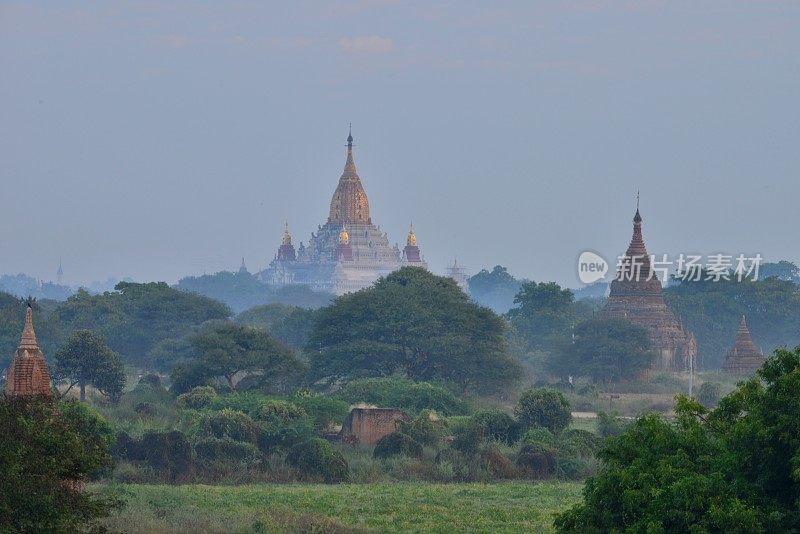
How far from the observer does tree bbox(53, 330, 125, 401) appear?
5738 centimetres

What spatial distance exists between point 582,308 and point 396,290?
4865 cm

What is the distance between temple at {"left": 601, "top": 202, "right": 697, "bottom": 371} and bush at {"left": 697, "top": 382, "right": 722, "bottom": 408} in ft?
50.7

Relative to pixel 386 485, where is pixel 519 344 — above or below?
above

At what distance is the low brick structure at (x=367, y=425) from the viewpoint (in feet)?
157

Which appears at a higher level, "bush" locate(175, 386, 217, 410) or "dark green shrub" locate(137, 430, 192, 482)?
"bush" locate(175, 386, 217, 410)

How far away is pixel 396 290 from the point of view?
69.4 meters

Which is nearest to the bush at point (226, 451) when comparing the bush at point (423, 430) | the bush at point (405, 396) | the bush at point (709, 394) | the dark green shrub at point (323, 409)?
the bush at point (423, 430)

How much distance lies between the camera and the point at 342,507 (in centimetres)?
3512

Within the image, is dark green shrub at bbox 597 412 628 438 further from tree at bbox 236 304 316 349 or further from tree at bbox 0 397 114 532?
tree at bbox 236 304 316 349

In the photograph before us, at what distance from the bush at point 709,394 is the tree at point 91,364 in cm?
2014

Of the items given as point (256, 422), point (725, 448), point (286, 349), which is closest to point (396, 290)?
point (286, 349)

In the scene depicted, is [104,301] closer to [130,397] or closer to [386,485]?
[130,397]

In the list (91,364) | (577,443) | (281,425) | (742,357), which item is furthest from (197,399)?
(742,357)

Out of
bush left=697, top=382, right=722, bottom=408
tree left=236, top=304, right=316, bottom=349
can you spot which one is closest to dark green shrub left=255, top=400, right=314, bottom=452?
bush left=697, top=382, right=722, bottom=408
